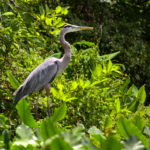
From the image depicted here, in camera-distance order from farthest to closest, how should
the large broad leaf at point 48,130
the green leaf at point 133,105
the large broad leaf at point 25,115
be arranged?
the green leaf at point 133,105, the large broad leaf at point 25,115, the large broad leaf at point 48,130

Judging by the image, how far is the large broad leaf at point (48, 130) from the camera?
4.55ft

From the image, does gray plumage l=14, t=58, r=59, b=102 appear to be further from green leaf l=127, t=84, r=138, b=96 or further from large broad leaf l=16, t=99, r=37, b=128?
large broad leaf l=16, t=99, r=37, b=128

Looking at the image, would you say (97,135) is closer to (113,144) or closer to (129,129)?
(129,129)

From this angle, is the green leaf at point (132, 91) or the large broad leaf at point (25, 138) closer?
the large broad leaf at point (25, 138)

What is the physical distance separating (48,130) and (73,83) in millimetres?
1794

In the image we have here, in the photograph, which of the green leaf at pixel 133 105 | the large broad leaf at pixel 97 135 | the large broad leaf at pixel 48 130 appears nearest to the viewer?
the large broad leaf at pixel 48 130

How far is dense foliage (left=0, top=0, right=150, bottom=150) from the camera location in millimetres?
1772

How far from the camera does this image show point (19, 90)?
330 cm

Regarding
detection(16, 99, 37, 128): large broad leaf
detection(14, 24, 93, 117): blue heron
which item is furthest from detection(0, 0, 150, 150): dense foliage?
detection(14, 24, 93, 117): blue heron

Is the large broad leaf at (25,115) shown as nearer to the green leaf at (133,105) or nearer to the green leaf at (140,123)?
the green leaf at (140,123)

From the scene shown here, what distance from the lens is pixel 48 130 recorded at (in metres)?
1.42

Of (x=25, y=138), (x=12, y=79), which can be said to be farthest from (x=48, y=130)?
(x=12, y=79)

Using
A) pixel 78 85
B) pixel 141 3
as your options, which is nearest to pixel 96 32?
pixel 141 3

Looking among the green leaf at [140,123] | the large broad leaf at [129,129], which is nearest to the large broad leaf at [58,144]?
the large broad leaf at [129,129]
